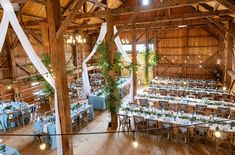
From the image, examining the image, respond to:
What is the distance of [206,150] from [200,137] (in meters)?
0.61

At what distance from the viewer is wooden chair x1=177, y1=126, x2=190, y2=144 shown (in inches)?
284

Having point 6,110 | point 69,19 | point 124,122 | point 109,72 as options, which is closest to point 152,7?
point 69,19

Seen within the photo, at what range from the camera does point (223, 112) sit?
8625mm

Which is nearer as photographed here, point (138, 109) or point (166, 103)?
point (138, 109)

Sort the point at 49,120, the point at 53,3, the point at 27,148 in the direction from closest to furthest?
the point at 53,3 → the point at 27,148 → the point at 49,120

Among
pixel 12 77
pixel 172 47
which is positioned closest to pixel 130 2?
pixel 172 47


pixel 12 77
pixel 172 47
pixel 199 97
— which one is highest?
pixel 172 47

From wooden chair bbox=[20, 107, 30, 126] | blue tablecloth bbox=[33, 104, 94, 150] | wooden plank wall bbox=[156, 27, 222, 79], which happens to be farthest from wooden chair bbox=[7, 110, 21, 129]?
wooden plank wall bbox=[156, 27, 222, 79]

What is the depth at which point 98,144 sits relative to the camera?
7.64 m

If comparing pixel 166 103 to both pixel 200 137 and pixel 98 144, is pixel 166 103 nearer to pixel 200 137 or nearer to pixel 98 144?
pixel 200 137

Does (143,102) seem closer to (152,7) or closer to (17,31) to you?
(152,7)

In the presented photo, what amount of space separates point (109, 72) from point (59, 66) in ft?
9.73

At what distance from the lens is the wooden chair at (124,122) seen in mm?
8445

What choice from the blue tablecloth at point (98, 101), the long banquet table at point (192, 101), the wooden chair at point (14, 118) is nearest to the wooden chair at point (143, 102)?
the long banquet table at point (192, 101)
